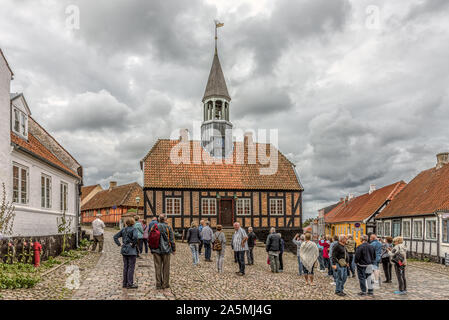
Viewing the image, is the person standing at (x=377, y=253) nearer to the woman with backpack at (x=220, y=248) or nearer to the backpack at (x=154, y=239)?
the woman with backpack at (x=220, y=248)

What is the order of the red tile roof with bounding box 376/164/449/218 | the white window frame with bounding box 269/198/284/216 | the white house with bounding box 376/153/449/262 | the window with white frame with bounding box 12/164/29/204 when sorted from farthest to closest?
1. the white window frame with bounding box 269/198/284/216
2. the red tile roof with bounding box 376/164/449/218
3. the white house with bounding box 376/153/449/262
4. the window with white frame with bounding box 12/164/29/204

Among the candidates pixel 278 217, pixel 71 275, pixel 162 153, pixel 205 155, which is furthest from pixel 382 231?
pixel 71 275

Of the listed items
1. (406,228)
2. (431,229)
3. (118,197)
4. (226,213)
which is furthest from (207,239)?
(118,197)

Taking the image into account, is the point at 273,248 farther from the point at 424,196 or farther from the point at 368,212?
the point at 368,212

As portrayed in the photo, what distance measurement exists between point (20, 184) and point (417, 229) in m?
22.3

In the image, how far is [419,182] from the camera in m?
30.2

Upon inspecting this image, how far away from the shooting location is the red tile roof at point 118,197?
46.5 m

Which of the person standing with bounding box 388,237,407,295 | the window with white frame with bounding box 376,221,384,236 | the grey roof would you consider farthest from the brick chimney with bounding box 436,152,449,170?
the person standing with bounding box 388,237,407,295

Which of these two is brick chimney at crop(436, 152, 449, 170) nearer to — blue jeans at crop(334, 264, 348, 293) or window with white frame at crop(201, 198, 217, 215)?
window with white frame at crop(201, 198, 217, 215)

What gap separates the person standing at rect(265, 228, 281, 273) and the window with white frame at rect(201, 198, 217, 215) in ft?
50.4

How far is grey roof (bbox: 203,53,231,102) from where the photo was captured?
1324 inches

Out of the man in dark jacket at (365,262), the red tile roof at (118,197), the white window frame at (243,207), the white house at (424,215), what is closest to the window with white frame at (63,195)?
the man in dark jacket at (365,262)

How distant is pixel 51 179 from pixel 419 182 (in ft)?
82.3

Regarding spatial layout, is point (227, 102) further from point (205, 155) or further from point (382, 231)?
point (382, 231)
